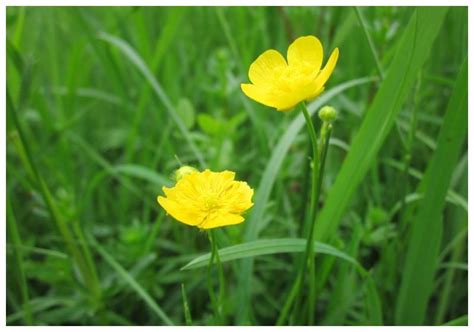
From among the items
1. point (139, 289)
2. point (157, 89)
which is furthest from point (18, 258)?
point (157, 89)

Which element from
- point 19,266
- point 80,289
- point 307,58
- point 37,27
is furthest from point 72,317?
point 37,27

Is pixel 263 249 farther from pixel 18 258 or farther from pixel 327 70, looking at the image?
pixel 18 258

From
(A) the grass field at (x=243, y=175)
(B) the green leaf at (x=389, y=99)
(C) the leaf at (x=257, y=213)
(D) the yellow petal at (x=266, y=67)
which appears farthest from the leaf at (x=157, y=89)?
(D) the yellow petal at (x=266, y=67)

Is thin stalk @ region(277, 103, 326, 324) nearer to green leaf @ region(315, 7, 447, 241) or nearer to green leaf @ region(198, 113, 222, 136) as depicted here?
green leaf @ region(315, 7, 447, 241)

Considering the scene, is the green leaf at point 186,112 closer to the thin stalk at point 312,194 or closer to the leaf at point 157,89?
the leaf at point 157,89

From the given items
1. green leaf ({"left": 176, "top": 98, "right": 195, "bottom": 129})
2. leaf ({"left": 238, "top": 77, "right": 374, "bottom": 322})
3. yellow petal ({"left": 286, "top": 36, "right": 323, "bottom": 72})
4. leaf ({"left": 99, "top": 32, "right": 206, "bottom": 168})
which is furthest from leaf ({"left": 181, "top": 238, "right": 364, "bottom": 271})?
green leaf ({"left": 176, "top": 98, "right": 195, "bottom": 129})

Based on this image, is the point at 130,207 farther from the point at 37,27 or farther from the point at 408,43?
the point at 408,43
